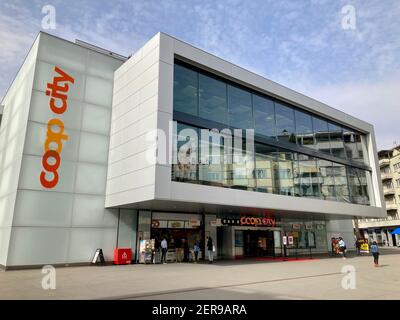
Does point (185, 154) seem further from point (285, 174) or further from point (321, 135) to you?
point (321, 135)

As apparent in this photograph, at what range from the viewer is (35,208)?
18969 mm

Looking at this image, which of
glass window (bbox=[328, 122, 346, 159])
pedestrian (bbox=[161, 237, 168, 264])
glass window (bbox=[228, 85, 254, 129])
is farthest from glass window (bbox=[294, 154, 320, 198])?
pedestrian (bbox=[161, 237, 168, 264])

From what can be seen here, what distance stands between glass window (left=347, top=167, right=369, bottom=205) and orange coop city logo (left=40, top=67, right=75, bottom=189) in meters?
27.2

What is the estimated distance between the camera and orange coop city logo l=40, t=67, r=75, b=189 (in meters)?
19.8

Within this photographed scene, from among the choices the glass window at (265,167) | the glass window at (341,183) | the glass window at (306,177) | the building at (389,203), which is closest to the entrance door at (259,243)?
the glass window at (306,177)

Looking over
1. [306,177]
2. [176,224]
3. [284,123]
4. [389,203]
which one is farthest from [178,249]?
[389,203]

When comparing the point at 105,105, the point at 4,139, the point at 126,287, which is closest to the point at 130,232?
the point at 105,105

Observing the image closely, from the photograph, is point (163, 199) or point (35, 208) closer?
point (163, 199)

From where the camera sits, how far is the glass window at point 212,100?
70.3 ft

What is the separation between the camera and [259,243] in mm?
29688

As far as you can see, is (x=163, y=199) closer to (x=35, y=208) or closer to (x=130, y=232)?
(x=130, y=232)

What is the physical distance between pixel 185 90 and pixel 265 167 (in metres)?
8.48

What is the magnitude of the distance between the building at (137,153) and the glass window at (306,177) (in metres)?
0.15
